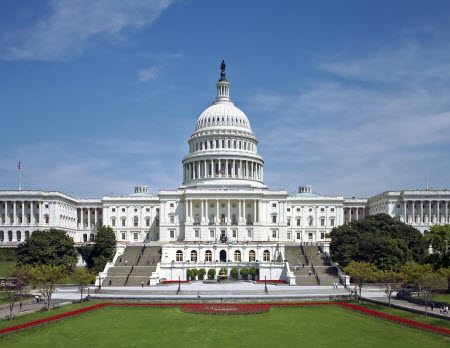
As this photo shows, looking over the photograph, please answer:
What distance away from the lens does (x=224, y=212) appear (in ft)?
417

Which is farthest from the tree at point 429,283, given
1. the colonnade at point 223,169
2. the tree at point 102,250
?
the colonnade at point 223,169

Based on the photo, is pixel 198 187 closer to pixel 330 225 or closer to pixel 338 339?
pixel 330 225

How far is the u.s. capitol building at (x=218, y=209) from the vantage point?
12425cm

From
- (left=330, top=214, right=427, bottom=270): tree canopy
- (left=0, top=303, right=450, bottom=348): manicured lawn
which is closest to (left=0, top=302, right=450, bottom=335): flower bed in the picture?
(left=0, top=303, right=450, bottom=348): manicured lawn

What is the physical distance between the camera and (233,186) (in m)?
136

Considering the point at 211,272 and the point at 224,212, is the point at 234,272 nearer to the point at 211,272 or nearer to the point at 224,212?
the point at 211,272

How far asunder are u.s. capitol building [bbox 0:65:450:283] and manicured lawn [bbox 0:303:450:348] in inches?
1879

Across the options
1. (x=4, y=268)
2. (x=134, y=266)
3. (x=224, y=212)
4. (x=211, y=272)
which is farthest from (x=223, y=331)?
(x=224, y=212)

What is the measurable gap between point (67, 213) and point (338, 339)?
359 ft

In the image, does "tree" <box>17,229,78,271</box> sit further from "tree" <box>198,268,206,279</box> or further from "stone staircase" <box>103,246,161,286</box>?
"tree" <box>198,268,206,279</box>

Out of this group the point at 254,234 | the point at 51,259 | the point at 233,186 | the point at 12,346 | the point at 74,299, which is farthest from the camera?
the point at 233,186

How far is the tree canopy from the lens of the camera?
285 feet

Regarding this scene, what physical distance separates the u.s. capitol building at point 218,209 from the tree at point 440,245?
2509 cm

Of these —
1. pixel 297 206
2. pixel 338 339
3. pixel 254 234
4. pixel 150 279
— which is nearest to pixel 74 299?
pixel 150 279
